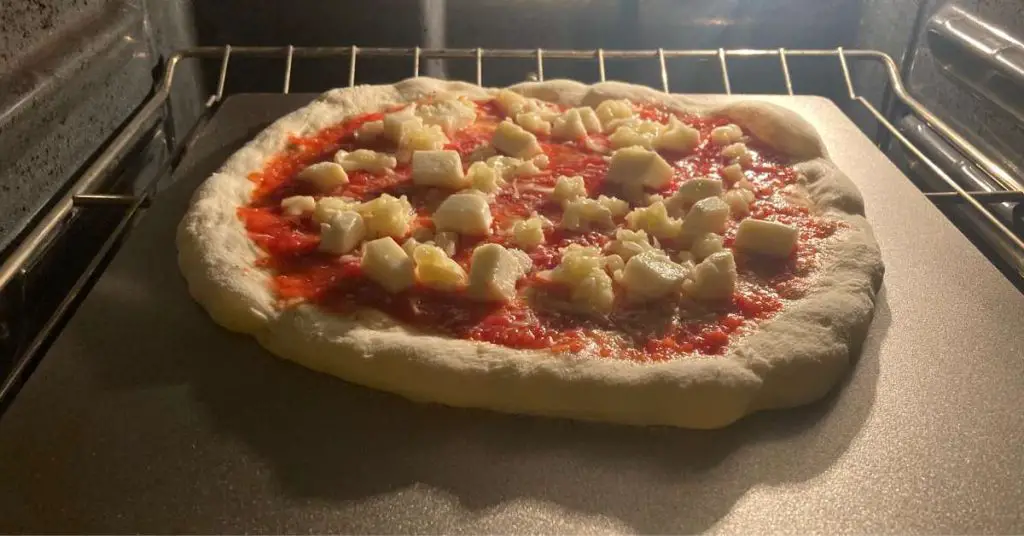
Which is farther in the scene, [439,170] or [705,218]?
[439,170]

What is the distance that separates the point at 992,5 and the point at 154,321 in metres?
2.24

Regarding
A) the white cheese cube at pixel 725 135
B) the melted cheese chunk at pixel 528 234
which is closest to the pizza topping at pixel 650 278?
the melted cheese chunk at pixel 528 234

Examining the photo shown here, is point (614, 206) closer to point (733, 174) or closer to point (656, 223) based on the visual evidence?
point (656, 223)

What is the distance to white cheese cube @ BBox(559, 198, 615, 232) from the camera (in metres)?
1.88

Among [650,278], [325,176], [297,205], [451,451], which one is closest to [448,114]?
[325,176]

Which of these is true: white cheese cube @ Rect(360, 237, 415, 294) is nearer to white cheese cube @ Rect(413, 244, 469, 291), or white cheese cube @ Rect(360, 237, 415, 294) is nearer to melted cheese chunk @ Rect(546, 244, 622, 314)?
white cheese cube @ Rect(413, 244, 469, 291)

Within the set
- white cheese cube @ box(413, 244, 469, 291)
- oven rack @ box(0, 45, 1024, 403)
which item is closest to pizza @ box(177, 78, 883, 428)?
white cheese cube @ box(413, 244, 469, 291)

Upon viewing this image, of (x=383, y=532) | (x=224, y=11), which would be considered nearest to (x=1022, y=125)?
(x=383, y=532)

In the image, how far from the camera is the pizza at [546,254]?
145cm

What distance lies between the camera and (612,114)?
233 cm

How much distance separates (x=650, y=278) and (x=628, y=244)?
16cm

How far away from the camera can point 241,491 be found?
1287 mm

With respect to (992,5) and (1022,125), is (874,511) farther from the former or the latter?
(992,5)

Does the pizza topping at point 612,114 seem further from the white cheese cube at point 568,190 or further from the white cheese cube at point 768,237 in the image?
the white cheese cube at point 768,237
